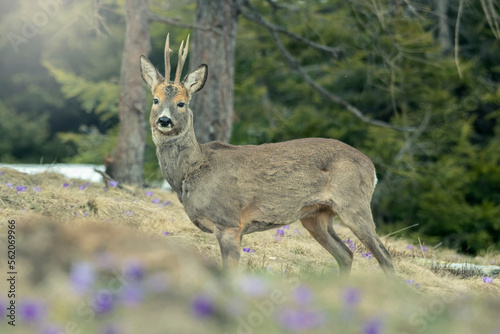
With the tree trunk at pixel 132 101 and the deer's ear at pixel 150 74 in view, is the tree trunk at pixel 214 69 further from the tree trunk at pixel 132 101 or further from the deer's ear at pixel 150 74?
the deer's ear at pixel 150 74

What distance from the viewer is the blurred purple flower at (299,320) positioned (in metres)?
2.61

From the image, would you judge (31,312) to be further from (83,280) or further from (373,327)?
(373,327)

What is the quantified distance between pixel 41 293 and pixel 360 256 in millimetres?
4964

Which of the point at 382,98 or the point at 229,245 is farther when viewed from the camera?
the point at 382,98

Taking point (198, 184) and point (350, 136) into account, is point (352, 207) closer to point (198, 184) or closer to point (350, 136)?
point (198, 184)

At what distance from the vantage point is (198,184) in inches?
213

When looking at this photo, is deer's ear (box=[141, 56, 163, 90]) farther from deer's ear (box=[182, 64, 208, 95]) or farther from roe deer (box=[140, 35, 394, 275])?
deer's ear (box=[182, 64, 208, 95])

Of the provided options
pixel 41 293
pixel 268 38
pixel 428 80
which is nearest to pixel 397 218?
pixel 428 80

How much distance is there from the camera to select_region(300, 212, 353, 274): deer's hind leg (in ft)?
20.6

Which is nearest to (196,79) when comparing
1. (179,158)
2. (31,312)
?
(179,158)

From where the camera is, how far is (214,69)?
10125 mm

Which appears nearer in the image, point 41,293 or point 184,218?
point 41,293

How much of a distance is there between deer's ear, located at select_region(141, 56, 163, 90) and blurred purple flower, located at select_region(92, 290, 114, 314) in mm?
3192

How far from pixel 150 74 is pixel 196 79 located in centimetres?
42
